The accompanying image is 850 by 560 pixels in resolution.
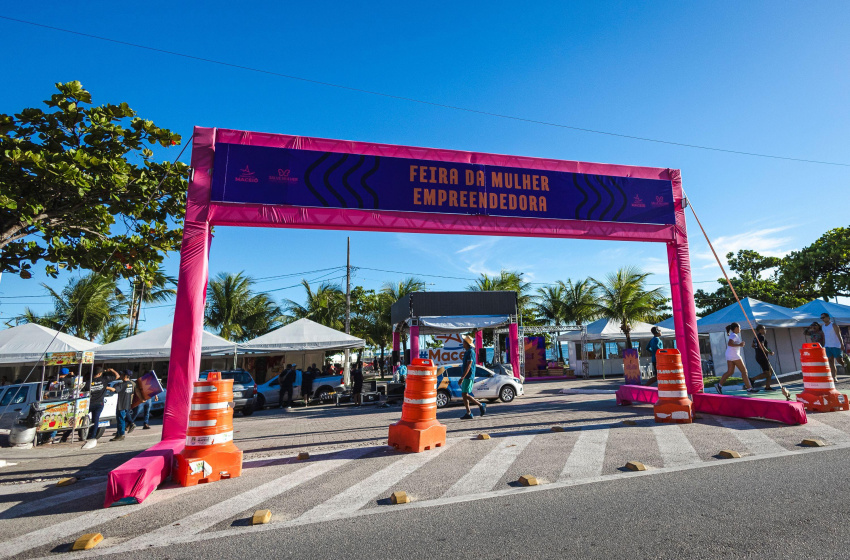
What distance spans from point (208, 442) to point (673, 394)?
789cm

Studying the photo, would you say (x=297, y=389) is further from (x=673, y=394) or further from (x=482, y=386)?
(x=673, y=394)

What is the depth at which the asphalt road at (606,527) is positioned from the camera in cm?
296

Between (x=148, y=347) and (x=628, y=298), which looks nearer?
(x=148, y=347)

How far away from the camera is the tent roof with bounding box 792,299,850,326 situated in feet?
55.5

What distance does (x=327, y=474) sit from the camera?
220 inches

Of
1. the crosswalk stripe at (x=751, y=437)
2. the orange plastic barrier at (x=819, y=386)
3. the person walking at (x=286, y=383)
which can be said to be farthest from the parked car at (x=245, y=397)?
the orange plastic barrier at (x=819, y=386)

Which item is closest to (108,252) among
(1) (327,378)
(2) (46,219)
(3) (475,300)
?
(2) (46,219)

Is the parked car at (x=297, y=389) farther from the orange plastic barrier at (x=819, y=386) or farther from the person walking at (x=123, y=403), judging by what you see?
the orange plastic barrier at (x=819, y=386)

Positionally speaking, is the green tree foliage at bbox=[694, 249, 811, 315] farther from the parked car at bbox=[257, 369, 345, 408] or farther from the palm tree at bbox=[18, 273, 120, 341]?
the palm tree at bbox=[18, 273, 120, 341]

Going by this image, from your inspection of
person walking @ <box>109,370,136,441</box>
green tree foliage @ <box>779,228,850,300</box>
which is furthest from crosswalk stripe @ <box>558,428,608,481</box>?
green tree foliage @ <box>779,228,850,300</box>

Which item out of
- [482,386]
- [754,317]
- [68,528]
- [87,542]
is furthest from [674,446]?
[754,317]

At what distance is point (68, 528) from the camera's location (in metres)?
3.97

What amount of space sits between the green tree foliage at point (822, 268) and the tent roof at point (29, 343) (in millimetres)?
38305

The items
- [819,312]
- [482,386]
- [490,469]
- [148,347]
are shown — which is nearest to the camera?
[490,469]
